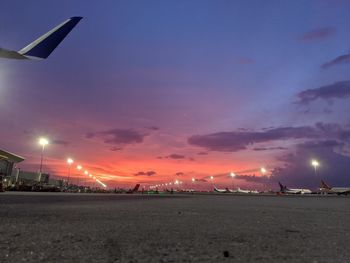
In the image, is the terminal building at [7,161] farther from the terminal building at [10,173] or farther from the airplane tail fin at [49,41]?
the airplane tail fin at [49,41]

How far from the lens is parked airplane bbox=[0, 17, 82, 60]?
17705 mm

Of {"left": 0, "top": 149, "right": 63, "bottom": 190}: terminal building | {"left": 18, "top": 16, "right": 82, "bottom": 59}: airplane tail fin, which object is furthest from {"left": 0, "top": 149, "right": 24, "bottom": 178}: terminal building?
{"left": 18, "top": 16, "right": 82, "bottom": 59}: airplane tail fin

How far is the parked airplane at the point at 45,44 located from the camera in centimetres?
1770

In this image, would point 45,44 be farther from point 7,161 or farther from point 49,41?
point 7,161

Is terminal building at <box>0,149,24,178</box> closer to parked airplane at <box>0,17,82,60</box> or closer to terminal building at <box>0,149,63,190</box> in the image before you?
terminal building at <box>0,149,63,190</box>

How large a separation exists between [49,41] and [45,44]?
A: 1.15 ft

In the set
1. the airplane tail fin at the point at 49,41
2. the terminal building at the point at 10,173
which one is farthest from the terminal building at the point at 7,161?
the airplane tail fin at the point at 49,41

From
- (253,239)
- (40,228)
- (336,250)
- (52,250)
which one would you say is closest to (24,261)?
(52,250)

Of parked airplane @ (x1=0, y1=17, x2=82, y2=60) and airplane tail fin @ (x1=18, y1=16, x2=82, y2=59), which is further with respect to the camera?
airplane tail fin @ (x1=18, y1=16, x2=82, y2=59)

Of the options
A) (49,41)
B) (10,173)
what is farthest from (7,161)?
(49,41)

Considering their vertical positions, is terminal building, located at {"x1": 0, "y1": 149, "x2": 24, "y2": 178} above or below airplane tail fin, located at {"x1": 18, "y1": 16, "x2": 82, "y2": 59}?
below

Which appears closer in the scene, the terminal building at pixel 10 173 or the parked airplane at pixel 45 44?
the parked airplane at pixel 45 44

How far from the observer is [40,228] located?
690cm

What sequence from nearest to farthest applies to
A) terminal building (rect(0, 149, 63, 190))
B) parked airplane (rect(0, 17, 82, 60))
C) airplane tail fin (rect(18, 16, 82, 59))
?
parked airplane (rect(0, 17, 82, 60)) < airplane tail fin (rect(18, 16, 82, 59)) < terminal building (rect(0, 149, 63, 190))
